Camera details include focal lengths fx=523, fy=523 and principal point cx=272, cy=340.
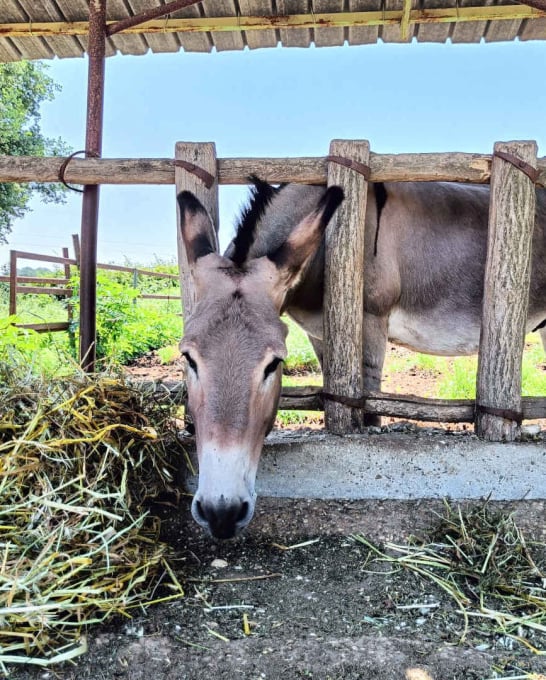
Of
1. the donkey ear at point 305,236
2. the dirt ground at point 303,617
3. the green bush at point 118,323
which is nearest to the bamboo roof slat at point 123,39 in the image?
the donkey ear at point 305,236

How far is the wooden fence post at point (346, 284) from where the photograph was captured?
3.14 meters

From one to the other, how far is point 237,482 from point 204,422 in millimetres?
298

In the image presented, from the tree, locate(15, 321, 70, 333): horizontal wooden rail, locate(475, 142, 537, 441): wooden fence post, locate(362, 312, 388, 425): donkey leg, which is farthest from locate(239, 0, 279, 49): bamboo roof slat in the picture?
the tree

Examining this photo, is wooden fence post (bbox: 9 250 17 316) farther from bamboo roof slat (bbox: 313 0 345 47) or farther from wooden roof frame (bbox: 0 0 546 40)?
bamboo roof slat (bbox: 313 0 345 47)

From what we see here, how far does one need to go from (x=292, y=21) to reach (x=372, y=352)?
3262mm

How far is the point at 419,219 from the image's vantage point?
3.75 m

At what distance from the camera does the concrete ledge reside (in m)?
2.92

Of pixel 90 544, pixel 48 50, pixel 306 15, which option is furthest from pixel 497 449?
pixel 48 50

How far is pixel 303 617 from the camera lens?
202 cm

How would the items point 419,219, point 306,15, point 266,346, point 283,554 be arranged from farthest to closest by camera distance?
point 306,15 < point 419,219 < point 283,554 < point 266,346

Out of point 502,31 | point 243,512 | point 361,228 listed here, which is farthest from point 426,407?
point 502,31

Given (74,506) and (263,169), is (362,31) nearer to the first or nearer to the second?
(263,169)

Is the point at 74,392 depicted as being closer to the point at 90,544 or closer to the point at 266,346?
the point at 90,544

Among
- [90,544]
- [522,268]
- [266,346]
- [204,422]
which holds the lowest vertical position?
[90,544]
